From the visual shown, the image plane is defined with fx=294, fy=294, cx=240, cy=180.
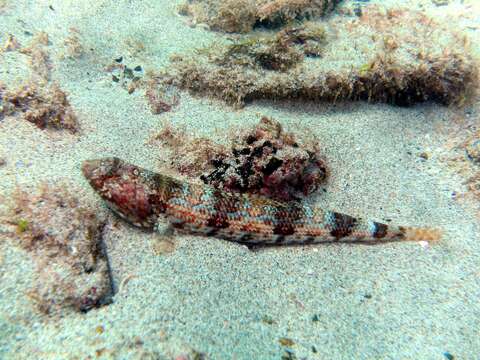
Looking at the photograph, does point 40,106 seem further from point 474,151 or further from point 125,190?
point 474,151

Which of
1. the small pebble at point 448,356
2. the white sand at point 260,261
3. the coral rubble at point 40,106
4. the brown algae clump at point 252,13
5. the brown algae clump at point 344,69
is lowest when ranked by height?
the small pebble at point 448,356

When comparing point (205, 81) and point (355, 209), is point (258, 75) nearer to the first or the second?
point (205, 81)

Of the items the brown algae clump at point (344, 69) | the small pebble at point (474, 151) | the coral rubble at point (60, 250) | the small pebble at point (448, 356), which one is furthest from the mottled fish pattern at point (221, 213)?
the brown algae clump at point (344, 69)

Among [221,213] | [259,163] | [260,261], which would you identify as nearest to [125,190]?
[221,213]

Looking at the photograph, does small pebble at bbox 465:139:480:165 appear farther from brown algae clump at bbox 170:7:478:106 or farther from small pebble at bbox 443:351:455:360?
small pebble at bbox 443:351:455:360

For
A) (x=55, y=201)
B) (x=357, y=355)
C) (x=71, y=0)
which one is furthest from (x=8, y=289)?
(x=71, y=0)

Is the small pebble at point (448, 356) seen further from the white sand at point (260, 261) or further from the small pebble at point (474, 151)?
the small pebble at point (474, 151)
